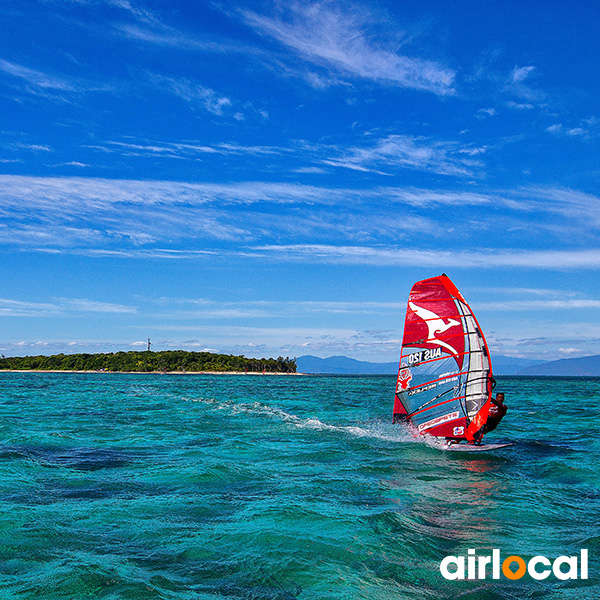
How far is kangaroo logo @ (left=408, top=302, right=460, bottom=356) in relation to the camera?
14.3 metres

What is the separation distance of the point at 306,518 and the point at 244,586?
2493 mm

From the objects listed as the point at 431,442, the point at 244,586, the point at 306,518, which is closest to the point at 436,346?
the point at 431,442

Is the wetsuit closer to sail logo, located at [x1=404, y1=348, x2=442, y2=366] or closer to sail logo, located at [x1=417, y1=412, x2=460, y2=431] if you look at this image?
sail logo, located at [x1=417, y1=412, x2=460, y2=431]

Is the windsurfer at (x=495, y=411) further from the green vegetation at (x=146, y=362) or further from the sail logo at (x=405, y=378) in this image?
the green vegetation at (x=146, y=362)

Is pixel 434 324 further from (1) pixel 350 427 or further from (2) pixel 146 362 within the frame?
(2) pixel 146 362

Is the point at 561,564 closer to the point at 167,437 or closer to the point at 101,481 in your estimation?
the point at 101,481

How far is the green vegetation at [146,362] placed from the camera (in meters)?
165

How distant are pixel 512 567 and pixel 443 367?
823 cm

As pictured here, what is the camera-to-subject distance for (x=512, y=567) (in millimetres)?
6441

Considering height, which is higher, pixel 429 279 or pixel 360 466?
pixel 429 279

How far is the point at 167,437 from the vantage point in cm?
1677

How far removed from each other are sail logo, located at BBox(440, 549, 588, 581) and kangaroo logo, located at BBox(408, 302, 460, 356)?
7813 mm

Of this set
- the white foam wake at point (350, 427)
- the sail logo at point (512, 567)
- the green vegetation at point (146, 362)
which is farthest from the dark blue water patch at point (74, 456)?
the green vegetation at point (146, 362)

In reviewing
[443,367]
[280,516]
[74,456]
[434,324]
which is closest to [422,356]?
[443,367]
